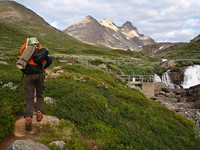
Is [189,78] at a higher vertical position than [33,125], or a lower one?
lower

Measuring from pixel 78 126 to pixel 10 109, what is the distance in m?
2.81

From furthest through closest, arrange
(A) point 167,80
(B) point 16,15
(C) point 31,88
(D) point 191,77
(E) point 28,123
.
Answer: (B) point 16,15 → (A) point 167,80 → (D) point 191,77 → (C) point 31,88 → (E) point 28,123

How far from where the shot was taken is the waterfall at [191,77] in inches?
1284

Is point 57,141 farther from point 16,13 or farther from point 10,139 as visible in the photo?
point 16,13

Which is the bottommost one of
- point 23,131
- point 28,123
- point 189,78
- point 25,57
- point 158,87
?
point 158,87

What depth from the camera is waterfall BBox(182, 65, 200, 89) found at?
32.6 m

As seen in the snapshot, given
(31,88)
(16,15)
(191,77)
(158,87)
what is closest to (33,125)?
(31,88)

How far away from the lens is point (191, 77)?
110 ft

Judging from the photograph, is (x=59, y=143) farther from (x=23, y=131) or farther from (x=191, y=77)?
(x=191, y=77)

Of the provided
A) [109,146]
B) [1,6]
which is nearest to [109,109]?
[109,146]

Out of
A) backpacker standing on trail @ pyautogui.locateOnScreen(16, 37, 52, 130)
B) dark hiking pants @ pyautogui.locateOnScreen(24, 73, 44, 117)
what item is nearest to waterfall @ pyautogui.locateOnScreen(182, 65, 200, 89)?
dark hiking pants @ pyautogui.locateOnScreen(24, 73, 44, 117)

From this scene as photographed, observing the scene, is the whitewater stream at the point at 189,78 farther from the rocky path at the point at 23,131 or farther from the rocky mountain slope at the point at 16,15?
the rocky mountain slope at the point at 16,15

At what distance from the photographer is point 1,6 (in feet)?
554

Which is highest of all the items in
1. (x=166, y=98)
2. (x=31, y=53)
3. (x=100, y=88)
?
(x=31, y=53)
